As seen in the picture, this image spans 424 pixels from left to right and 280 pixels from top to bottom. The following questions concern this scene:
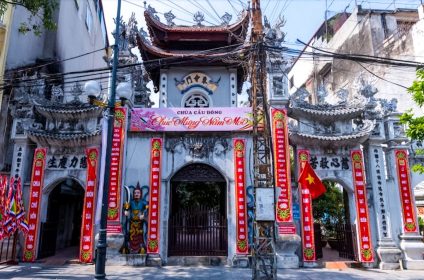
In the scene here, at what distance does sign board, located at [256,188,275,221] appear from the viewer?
27.2 ft

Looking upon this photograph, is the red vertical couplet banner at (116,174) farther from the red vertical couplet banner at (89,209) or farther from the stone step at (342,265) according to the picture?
the stone step at (342,265)

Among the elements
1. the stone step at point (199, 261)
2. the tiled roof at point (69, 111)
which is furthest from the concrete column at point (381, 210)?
the tiled roof at point (69, 111)

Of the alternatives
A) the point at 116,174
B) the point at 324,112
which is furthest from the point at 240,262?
the point at 324,112

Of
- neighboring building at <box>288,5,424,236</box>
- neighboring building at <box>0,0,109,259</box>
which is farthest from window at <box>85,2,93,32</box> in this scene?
neighboring building at <box>288,5,424,236</box>

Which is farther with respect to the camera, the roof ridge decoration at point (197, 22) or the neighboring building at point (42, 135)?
the roof ridge decoration at point (197, 22)

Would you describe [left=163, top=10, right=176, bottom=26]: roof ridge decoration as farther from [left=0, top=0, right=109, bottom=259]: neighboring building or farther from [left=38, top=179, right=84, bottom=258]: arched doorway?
[left=38, top=179, right=84, bottom=258]: arched doorway

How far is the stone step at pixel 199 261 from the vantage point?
11727 millimetres

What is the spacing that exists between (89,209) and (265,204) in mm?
6952

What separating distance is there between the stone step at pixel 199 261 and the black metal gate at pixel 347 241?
4752 millimetres

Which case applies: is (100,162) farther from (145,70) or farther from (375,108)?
(375,108)

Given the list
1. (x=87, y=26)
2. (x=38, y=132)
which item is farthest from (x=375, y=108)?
(x=87, y=26)

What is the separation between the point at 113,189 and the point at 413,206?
1105 centimetres

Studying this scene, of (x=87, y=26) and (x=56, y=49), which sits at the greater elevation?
(x=87, y=26)

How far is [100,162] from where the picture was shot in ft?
41.8
